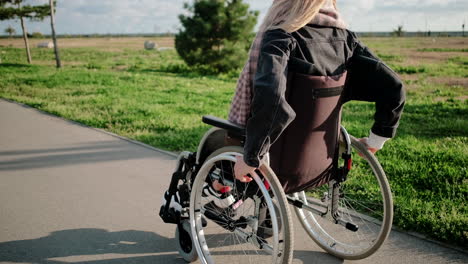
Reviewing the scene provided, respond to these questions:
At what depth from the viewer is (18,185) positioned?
163 inches

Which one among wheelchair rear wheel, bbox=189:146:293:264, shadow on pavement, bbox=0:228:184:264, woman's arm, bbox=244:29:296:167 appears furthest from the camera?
shadow on pavement, bbox=0:228:184:264

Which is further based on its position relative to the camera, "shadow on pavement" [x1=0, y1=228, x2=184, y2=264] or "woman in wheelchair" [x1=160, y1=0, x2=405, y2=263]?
"shadow on pavement" [x1=0, y1=228, x2=184, y2=264]

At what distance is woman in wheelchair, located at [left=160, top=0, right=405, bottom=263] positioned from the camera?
184 cm

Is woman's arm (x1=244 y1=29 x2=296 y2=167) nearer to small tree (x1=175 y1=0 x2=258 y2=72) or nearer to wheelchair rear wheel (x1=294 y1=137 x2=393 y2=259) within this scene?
wheelchair rear wheel (x1=294 y1=137 x2=393 y2=259)

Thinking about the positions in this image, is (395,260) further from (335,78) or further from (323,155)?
(335,78)

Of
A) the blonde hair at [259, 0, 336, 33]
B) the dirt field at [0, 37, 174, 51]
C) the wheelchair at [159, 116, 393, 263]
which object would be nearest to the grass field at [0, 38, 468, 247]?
the wheelchair at [159, 116, 393, 263]

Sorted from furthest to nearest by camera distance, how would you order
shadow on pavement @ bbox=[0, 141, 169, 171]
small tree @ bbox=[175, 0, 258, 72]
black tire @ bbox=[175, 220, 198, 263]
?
small tree @ bbox=[175, 0, 258, 72] → shadow on pavement @ bbox=[0, 141, 169, 171] → black tire @ bbox=[175, 220, 198, 263]

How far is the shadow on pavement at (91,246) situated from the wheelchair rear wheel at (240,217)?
362mm

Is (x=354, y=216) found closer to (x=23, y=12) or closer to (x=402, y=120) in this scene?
(x=402, y=120)

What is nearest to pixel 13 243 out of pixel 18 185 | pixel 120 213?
pixel 120 213

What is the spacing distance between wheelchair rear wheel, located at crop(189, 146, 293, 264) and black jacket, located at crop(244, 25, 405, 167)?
224 mm

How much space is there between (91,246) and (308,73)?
6.89 ft

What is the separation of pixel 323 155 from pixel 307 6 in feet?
2.58

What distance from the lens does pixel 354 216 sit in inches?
129
